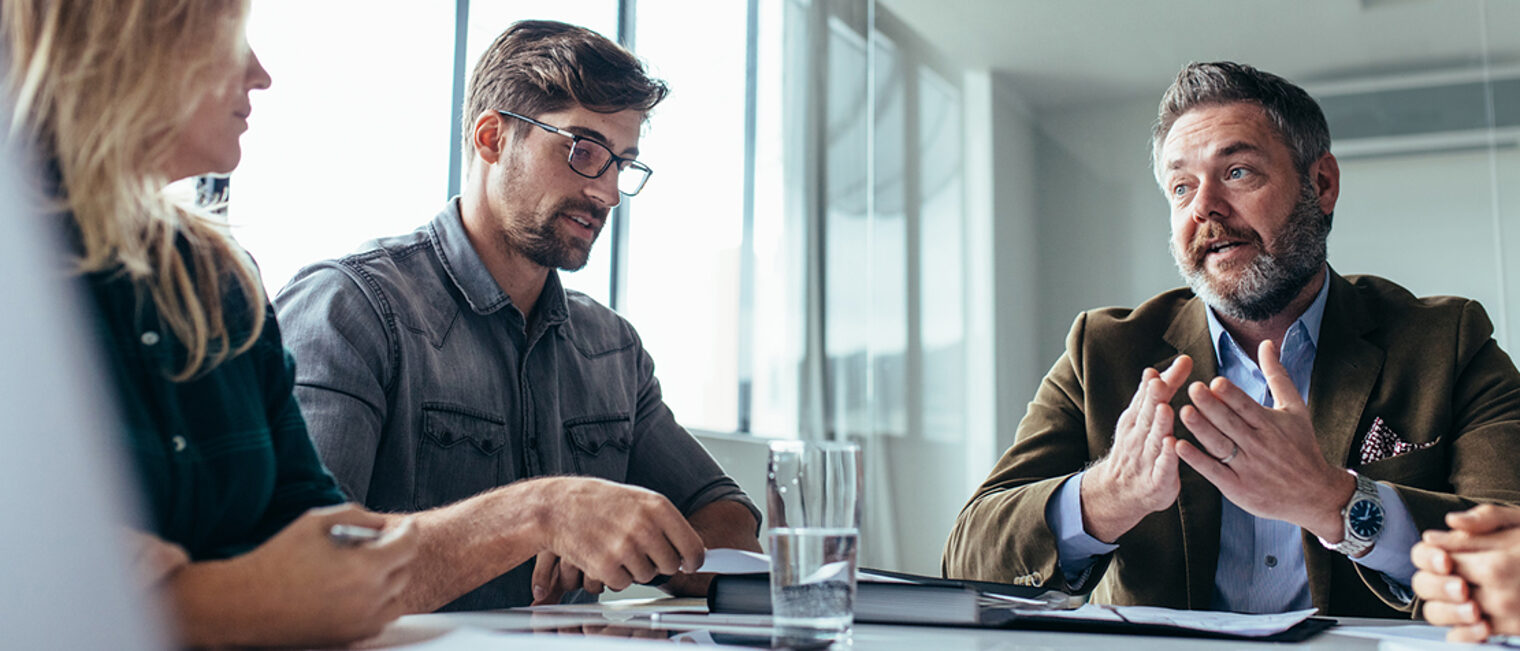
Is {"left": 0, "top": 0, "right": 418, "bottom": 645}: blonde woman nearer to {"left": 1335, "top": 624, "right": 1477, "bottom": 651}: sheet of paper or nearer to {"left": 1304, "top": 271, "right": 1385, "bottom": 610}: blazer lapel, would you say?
{"left": 1335, "top": 624, "right": 1477, "bottom": 651}: sheet of paper

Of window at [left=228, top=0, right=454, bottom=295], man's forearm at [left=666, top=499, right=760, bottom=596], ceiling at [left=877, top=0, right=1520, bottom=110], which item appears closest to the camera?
man's forearm at [left=666, top=499, right=760, bottom=596]

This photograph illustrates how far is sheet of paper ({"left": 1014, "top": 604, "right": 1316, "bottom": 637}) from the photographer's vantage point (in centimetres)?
95

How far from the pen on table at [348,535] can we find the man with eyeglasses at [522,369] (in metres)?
0.46

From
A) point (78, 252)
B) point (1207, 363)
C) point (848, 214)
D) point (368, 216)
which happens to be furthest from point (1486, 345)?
point (848, 214)

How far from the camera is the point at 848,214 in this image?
390 centimetres

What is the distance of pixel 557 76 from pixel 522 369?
524 mm

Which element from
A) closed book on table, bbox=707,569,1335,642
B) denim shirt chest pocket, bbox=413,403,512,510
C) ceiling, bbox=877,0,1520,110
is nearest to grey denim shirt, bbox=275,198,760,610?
denim shirt chest pocket, bbox=413,403,512,510

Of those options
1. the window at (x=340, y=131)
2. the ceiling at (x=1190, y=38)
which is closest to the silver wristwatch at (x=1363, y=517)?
the window at (x=340, y=131)

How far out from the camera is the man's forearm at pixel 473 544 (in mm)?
1173

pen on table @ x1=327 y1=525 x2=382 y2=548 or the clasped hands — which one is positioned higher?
the clasped hands

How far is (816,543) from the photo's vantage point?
798 mm

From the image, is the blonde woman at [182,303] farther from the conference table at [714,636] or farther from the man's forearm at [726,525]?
the man's forearm at [726,525]

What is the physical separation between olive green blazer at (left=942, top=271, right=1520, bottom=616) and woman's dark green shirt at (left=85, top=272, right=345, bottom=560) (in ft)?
3.48

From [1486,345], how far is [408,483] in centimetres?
164
